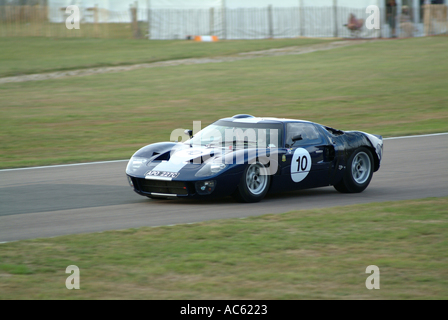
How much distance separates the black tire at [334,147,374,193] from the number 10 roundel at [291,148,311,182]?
32.9 inches

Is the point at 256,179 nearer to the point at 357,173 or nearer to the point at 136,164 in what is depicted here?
the point at 136,164

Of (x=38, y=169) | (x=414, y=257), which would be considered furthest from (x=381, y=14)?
(x=414, y=257)

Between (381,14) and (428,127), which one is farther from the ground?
(381,14)

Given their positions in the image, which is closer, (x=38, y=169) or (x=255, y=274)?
(x=255, y=274)

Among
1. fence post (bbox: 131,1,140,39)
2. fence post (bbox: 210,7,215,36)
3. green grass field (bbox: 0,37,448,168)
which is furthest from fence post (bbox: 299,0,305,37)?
fence post (bbox: 131,1,140,39)

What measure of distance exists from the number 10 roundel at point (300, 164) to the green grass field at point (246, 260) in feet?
4.93

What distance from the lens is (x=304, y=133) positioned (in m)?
9.36

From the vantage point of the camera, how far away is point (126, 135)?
16109mm

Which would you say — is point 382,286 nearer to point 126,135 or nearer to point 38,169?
point 38,169

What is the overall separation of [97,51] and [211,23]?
740 cm

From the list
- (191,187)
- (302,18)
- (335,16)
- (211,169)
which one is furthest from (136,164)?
(302,18)

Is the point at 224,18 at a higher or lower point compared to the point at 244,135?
higher

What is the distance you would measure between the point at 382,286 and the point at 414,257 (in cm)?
93
